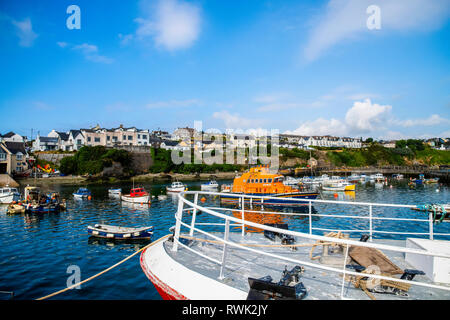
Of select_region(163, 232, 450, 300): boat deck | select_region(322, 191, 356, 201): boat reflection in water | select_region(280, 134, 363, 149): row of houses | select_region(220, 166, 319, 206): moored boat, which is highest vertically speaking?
select_region(280, 134, 363, 149): row of houses

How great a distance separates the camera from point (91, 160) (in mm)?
75500

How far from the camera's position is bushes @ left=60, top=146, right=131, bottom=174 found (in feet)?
241

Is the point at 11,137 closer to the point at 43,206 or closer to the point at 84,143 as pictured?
the point at 84,143

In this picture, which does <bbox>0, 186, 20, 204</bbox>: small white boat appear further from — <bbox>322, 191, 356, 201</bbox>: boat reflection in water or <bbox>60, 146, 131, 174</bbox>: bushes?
<bbox>322, 191, 356, 201</bbox>: boat reflection in water

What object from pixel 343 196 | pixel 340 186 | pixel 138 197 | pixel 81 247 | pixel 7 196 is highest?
pixel 7 196

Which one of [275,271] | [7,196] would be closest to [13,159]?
[7,196]

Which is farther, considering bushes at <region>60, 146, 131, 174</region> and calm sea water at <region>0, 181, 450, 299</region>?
bushes at <region>60, 146, 131, 174</region>

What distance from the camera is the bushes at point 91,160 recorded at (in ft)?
241

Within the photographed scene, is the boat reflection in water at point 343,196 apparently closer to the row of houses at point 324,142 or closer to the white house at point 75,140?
the white house at point 75,140

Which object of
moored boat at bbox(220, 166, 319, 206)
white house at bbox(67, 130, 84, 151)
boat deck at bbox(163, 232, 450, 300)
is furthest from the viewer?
white house at bbox(67, 130, 84, 151)

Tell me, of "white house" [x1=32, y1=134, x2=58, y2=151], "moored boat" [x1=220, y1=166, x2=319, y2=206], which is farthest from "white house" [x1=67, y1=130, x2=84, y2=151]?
"moored boat" [x1=220, y1=166, x2=319, y2=206]

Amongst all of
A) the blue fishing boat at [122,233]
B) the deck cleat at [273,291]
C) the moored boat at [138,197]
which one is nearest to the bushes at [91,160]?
the moored boat at [138,197]
